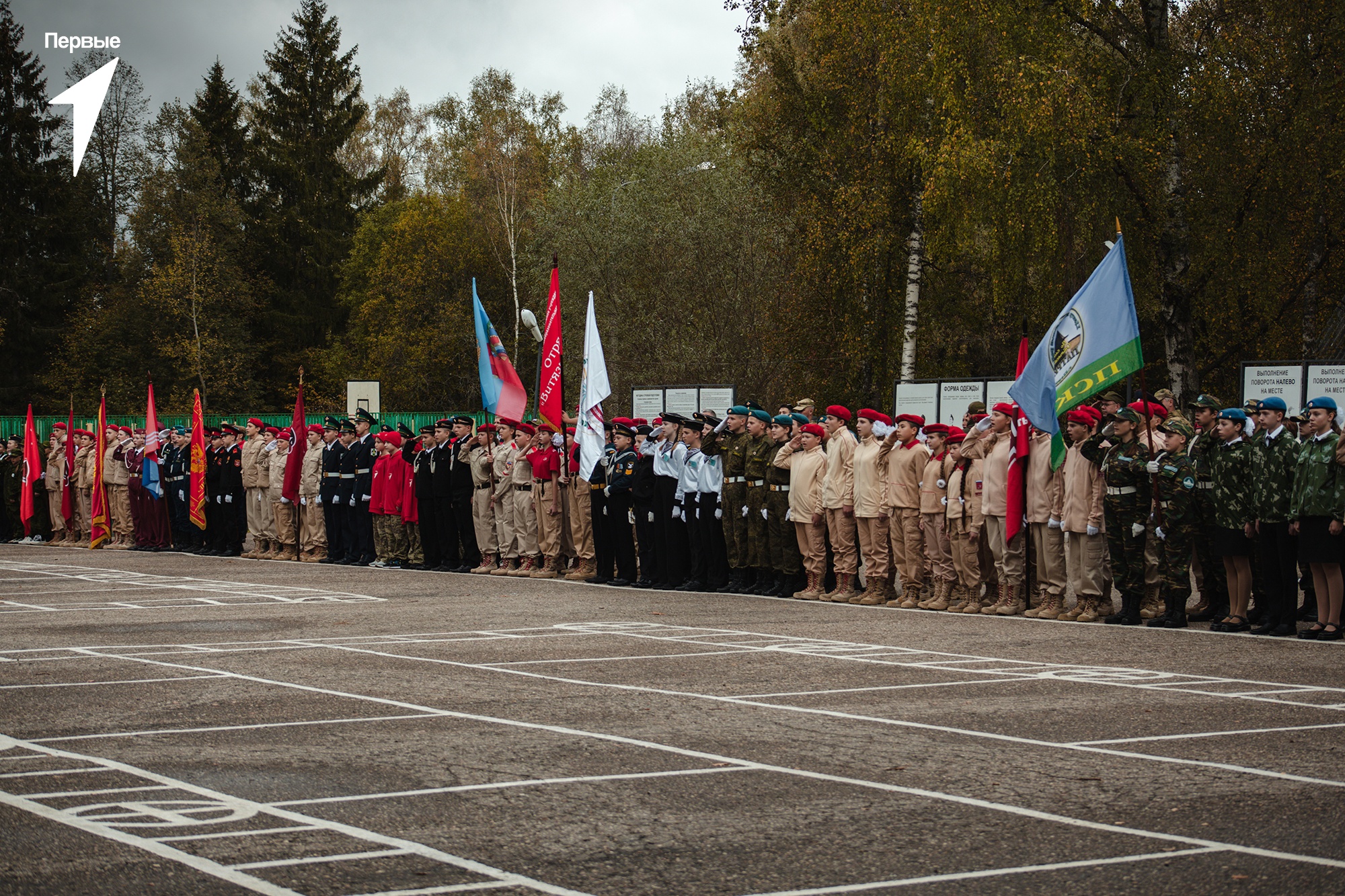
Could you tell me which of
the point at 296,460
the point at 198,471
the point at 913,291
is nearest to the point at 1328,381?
the point at 913,291

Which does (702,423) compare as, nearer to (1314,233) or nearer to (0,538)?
(1314,233)

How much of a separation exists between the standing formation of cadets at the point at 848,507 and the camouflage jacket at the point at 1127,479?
2cm

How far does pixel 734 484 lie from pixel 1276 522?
6.25 metres

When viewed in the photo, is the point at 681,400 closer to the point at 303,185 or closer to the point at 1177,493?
the point at 1177,493

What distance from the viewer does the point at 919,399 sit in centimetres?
2102

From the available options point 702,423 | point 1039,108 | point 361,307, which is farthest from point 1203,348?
point 361,307

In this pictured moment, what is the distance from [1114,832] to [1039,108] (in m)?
18.5

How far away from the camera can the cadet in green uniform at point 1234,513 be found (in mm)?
12047

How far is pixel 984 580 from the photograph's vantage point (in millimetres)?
14500

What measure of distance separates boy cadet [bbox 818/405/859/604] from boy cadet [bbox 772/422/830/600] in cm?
8

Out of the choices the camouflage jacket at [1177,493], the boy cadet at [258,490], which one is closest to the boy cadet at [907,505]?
the camouflage jacket at [1177,493]

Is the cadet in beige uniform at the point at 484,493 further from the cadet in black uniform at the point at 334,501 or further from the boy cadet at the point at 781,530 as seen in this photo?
the boy cadet at the point at 781,530

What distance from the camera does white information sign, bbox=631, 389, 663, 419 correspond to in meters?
24.0

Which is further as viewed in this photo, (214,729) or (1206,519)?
(1206,519)
